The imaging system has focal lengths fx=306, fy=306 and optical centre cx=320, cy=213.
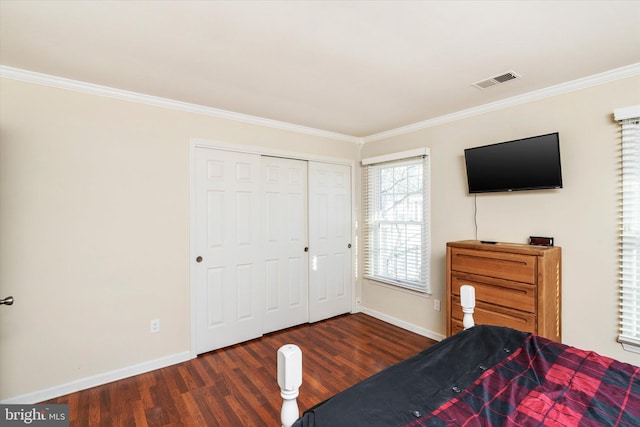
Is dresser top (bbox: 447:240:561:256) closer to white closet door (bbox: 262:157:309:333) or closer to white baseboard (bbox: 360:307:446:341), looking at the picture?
white baseboard (bbox: 360:307:446:341)

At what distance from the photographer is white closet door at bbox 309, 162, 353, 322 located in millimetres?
3871

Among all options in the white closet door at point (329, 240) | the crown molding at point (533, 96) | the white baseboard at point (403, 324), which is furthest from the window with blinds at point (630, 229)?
the white closet door at point (329, 240)

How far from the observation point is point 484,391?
48.3 inches

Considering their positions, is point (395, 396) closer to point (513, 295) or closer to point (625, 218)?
point (513, 295)

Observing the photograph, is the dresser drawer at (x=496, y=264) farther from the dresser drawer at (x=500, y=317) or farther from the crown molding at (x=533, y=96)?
the crown molding at (x=533, y=96)

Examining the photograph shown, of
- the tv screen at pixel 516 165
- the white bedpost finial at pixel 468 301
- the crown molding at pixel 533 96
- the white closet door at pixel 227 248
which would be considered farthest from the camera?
the white closet door at pixel 227 248

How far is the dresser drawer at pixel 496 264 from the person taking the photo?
235 centimetres

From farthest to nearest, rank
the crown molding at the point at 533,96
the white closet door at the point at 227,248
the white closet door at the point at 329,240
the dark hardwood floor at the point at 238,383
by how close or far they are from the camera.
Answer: the white closet door at the point at 329,240
the white closet door at the point at 227,248
the crown molding at the point at 533,96
the dark hardwood floor at the point at 238,383

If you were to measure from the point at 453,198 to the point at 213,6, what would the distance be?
275 cm

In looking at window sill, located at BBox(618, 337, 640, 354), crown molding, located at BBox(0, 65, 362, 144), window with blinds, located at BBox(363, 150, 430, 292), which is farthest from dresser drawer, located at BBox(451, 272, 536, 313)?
crown molding, located at BBox(0, 65, 362, 144)

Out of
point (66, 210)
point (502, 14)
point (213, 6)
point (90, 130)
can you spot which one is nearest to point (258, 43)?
point (213, 6)

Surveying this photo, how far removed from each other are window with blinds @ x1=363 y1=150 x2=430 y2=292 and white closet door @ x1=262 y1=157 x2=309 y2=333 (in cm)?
93

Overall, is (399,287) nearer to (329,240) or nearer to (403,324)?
(403,324)

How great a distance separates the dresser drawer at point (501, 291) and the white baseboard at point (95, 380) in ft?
8.79
